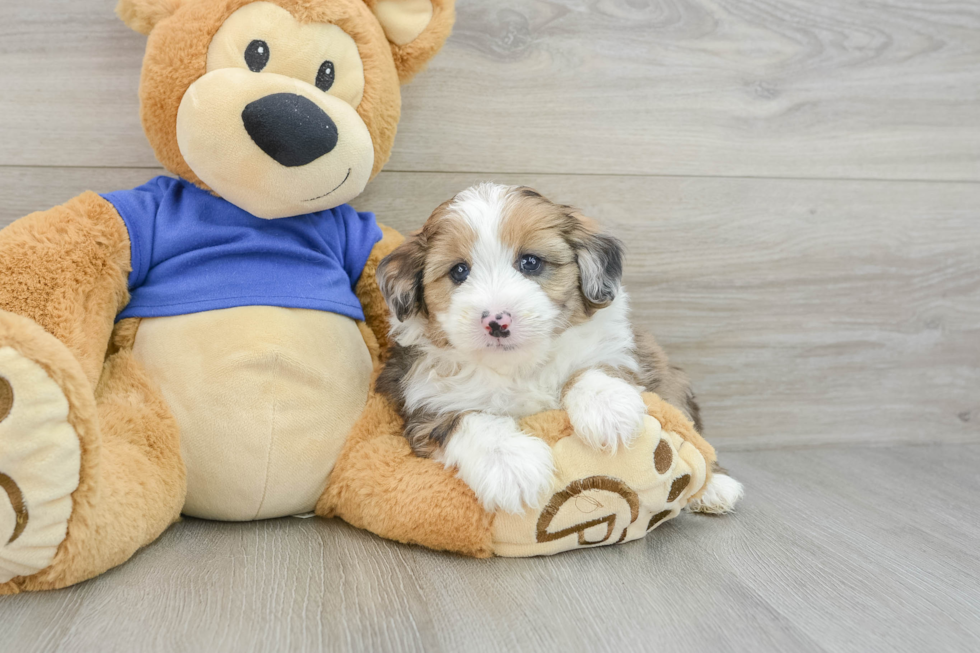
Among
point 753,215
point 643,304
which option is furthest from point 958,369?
point 643,304

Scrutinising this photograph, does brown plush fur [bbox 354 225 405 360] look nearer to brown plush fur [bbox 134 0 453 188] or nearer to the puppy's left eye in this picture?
brown plush fur [bbox 134 0 453 188]

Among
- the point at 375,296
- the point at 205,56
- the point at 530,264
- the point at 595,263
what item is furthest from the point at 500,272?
the point at 205,56

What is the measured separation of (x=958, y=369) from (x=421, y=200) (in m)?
1.82

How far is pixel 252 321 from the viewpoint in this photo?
1513 millimetres

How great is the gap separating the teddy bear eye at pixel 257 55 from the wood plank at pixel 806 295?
674 mm

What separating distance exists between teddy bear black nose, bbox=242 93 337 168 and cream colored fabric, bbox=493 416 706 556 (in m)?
0.75

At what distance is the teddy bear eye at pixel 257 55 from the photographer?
1.45m

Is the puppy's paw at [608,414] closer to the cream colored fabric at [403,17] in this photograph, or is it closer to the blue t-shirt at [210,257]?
the blue t-shirt at [210,257]

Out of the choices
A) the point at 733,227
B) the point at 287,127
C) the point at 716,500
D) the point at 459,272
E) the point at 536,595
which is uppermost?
the point at 287,127

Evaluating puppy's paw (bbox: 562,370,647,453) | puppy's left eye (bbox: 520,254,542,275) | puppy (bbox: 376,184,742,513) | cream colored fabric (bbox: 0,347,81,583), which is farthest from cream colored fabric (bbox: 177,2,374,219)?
puppy's paw (bbox: 562,370,647,453)

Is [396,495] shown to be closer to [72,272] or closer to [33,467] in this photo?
[33,467]

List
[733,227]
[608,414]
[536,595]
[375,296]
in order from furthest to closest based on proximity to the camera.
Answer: [733,227] → [375,296] → [608,414] → [536,595]

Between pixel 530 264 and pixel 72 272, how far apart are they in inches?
34.9

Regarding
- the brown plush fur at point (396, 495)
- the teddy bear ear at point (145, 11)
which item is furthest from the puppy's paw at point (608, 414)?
the teddy bear ear at point (145, 11)
